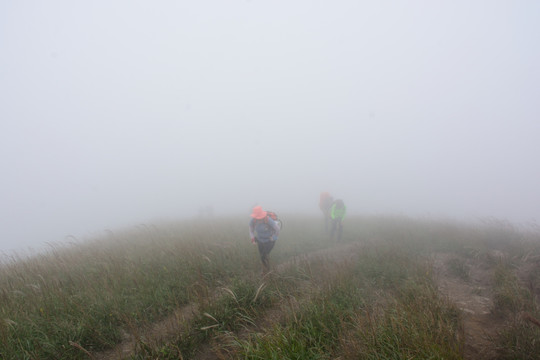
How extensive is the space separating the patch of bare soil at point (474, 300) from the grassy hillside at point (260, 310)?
0.08 ft

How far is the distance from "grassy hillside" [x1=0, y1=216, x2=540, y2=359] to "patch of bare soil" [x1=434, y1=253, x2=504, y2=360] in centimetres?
2

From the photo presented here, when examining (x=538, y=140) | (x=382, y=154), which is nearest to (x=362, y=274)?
(x=382, y=154)

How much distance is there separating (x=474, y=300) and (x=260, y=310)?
4.17 m

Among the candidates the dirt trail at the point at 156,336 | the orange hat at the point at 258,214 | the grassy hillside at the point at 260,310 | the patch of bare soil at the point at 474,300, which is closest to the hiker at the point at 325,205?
the patch of bare soil at the point at 474,300

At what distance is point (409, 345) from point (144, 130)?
550ft

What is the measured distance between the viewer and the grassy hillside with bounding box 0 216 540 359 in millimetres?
2611

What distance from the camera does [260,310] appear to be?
11.6 feet

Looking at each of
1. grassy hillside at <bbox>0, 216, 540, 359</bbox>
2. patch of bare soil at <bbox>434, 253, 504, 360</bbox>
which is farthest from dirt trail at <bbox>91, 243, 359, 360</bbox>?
patch of bare soil at <bbox>434, 253, 504, 360</bbox>

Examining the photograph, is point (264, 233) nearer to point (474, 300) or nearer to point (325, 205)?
point (474, 300)

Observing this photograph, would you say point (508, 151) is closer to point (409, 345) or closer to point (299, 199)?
point (299, 199)

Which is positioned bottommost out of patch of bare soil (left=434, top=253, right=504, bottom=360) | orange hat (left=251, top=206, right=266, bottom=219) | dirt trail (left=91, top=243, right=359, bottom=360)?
patch of bare soil (left=434, top=253, right=504, bottom=360)

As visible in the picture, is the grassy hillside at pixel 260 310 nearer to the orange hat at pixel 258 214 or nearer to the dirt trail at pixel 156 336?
the dirt trail at pixel 156 336

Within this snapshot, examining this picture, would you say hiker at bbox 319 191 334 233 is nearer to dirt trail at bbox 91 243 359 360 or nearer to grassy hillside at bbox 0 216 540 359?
grassy hillside at bbox 0 216 540 359

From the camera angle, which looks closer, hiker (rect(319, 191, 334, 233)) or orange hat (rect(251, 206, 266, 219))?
orange hat (rect(251, 206, 266, 219))
